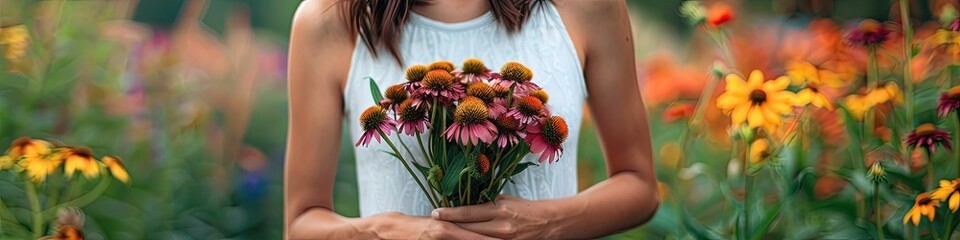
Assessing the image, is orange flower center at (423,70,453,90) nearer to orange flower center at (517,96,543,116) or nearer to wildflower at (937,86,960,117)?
orange flower center at (517,96,543,116)

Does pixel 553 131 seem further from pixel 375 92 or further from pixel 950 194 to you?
pixel 950 194

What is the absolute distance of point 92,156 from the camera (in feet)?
7.63

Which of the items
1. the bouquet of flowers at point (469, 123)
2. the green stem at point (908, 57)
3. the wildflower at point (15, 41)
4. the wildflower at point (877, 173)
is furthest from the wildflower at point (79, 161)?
the green stem at point (908, 57)

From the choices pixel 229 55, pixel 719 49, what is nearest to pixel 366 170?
pixel 229 55

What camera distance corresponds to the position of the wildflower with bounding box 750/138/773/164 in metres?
2.33

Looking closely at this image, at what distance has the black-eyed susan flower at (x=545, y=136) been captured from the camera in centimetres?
177

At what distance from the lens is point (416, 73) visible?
179 centimetres

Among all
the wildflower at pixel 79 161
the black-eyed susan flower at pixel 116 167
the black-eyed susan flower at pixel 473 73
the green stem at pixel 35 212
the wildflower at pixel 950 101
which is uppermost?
the black-eyed susan flower at pixel 473 73

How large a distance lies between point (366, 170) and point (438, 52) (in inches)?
8.0

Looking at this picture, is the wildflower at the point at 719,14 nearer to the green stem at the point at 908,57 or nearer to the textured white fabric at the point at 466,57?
the green stem at the point at 908,57

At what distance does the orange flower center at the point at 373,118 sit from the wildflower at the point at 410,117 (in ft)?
0.08


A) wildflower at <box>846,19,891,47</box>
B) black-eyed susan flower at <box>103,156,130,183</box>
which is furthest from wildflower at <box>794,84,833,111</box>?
black-eyed susan flower at <box>103,156,130,183</box>

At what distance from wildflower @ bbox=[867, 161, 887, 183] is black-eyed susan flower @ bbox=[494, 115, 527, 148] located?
0.73 m

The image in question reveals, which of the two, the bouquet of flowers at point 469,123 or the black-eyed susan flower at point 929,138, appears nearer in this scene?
the bouquet of flowers at point 469,123
